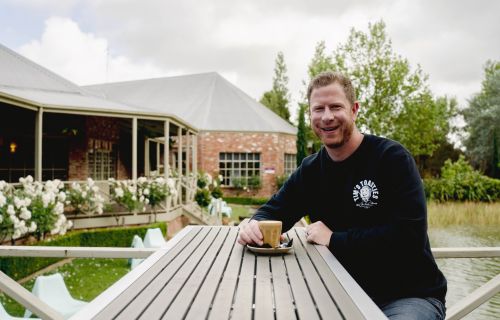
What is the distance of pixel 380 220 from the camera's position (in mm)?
2307

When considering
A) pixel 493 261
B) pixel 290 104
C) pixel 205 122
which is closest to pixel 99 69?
pixel 205 122

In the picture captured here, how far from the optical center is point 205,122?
2347cm

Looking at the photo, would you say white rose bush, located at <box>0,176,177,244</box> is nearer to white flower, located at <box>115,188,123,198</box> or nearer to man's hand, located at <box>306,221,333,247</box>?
white flower, located at <box>115,188,123,198</box>

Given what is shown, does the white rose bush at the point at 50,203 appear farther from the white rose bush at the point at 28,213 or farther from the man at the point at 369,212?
the man at the point at 369,212

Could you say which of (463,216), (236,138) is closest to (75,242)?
(463,216)

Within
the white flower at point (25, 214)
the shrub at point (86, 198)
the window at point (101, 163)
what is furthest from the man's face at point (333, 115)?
the window at point (101, 163)

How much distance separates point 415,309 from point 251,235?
857 millimetres

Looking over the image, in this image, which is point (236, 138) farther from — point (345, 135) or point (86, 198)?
point (345, 135)

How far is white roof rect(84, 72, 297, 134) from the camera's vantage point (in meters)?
24.0

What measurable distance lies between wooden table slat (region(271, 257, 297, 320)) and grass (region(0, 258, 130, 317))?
4.82 metres

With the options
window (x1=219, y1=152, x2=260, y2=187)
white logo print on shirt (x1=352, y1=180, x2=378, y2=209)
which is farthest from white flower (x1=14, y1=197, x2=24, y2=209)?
window (x1=219, y1=152, x2=260, y2=187)

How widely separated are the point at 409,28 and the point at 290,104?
1898 centimetres

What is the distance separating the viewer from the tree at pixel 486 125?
95.4ft

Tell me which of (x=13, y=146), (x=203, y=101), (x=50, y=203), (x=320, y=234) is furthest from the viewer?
(x=203, y=101)
